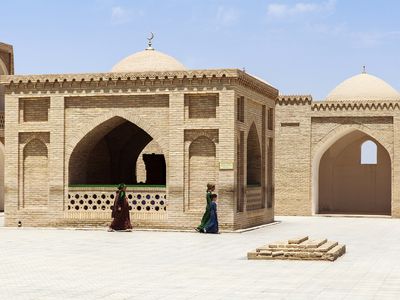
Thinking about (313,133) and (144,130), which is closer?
(144,130)

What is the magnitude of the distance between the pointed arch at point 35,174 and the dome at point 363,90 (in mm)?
13350

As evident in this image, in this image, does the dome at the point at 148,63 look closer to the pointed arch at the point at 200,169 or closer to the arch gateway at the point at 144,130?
the arch gateway at the point at 144,130

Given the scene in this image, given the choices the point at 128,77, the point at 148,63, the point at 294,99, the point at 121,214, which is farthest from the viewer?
the point at 294,99

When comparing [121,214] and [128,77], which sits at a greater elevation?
[128,77]

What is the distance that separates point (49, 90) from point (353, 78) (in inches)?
583

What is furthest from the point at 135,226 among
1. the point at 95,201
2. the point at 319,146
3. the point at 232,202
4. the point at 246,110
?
the point at 319,146

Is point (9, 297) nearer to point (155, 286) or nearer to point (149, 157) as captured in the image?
point (155, 286)

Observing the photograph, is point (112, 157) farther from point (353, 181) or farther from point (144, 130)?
point (353, 181)

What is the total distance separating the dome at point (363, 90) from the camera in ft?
99.7

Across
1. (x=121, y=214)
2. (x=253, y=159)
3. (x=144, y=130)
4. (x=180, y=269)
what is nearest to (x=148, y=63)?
(x=144, y=130)

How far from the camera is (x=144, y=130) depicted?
821 inches

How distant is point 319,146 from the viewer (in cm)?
2844

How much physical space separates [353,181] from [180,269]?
23.0m

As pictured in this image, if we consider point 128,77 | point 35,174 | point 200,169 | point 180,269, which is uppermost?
point 128,77
